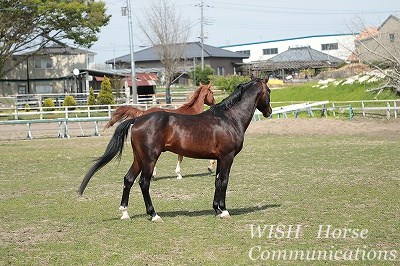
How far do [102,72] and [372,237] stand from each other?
53.6 m

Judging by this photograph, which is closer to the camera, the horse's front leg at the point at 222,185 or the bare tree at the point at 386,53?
the horse's front leg at the point at 222,185

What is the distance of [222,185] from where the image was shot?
920cm

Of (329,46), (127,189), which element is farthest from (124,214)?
(329,46)

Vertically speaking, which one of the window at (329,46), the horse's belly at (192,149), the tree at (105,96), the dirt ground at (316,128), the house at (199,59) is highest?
the window at (329,46)

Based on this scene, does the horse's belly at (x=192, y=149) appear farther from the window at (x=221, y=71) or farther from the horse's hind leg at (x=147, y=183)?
the window at (x=221, y=71)

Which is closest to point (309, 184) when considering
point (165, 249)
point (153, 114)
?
point (153, 114)

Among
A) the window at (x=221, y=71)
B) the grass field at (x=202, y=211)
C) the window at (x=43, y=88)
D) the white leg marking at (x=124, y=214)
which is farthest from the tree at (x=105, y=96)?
the window at (x=221, y=71)

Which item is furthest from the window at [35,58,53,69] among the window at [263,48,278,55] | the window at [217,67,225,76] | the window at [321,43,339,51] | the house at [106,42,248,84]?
the window at [263,48,278,55]

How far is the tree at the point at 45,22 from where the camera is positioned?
4709cm

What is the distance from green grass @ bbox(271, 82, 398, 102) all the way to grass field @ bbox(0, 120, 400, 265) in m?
24.8

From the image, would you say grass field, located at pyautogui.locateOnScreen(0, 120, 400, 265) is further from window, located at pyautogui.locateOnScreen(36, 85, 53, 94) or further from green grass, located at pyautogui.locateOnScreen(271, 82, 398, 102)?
window, located at pyautogui.locateOnScreen(36, 85, 53, 94)

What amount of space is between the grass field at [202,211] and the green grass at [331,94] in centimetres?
2478

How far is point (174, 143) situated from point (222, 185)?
95cm

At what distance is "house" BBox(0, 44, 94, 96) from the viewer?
58.6 meters
